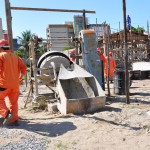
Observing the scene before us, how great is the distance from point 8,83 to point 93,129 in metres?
2.09

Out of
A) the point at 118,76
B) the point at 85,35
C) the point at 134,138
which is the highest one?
the point at 85,35

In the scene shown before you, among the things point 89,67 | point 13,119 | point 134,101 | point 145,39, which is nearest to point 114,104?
point 134,101

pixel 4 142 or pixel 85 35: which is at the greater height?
pixel 85 35

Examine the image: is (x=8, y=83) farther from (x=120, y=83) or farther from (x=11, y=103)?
(x=120, y=83)

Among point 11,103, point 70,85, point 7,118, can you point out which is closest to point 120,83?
point 70,85

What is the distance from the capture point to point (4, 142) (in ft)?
19.2

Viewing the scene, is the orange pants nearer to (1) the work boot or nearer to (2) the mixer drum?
(1) the work boot

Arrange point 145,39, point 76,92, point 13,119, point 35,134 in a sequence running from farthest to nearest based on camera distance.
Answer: point 145,39 → point 76,92 → point 13,119 → point 35,134

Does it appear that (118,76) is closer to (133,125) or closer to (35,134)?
(133,125)

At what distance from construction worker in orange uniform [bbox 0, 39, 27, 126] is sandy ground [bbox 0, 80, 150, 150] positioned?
0.33 metres

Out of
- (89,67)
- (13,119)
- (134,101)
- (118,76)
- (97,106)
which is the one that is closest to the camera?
(13,119)

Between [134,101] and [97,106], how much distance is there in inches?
77.4

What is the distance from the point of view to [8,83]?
6.91 metres

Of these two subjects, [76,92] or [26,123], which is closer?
[26,123]
